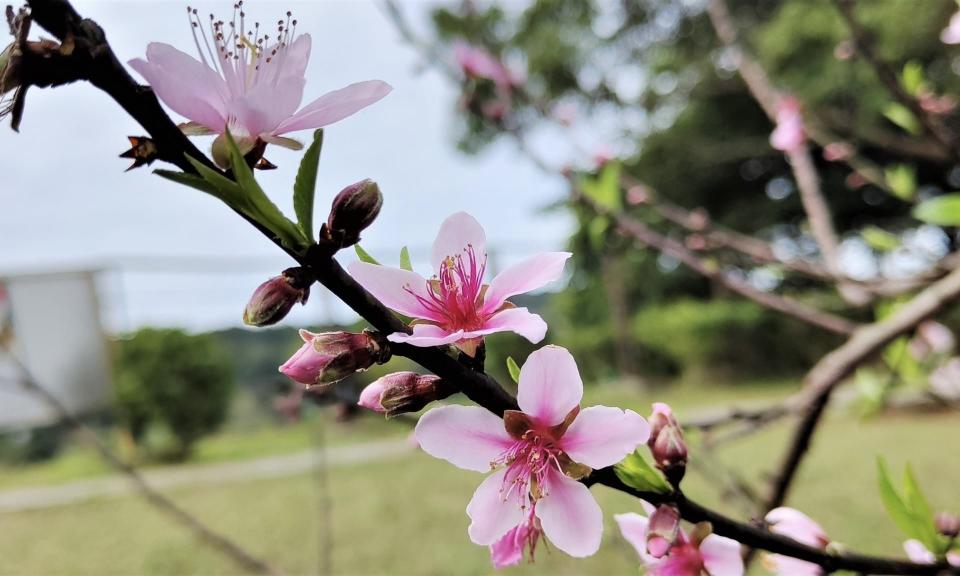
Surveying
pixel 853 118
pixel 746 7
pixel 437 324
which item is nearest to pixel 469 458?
pixel 437 324

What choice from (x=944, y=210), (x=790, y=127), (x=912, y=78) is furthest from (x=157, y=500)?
(x=790, y=127)

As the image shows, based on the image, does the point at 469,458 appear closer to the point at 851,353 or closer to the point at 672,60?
the point at 851,353

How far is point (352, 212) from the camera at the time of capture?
0.69ft

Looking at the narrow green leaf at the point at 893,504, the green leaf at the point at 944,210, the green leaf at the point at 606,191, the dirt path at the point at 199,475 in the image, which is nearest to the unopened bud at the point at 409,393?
the narrow green leaf at the point at 893,504

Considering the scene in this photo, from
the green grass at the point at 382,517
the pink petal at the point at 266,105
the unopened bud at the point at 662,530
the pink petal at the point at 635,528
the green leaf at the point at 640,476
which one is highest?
the pink petal at the point at 266,105

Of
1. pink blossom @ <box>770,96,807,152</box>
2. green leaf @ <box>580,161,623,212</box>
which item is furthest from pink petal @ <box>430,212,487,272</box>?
pink blossom @ <box>770,96,807,152</box>

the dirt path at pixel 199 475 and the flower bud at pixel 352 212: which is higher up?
the flower bud at pixel 352 212

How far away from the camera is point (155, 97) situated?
193 millimetres

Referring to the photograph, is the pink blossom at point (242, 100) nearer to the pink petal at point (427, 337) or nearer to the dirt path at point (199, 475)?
the pink petal at point (427, 337)

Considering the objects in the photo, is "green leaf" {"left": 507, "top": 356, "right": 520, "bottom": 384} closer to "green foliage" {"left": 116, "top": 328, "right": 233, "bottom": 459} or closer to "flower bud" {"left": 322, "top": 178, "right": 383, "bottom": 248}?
"flower bud" {"left": 322, "top": 178, "right": 383, "bottom": 248}

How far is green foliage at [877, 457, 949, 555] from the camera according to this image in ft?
0.99

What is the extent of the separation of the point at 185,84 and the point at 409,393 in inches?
4.8

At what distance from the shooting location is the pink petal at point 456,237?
26 centimetres

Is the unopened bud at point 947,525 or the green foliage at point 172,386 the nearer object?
the unopened bud at point 947,525
